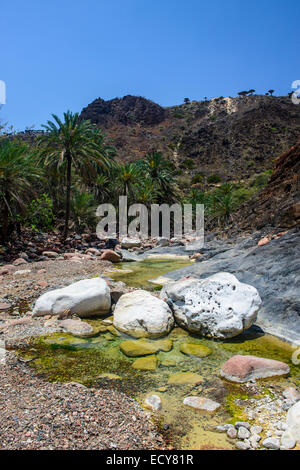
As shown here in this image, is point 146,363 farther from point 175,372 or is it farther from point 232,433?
point 232,433

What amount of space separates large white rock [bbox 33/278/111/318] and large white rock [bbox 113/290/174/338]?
37 centimetres

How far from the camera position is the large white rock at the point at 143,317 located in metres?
4.47

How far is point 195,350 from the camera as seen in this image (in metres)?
3.98

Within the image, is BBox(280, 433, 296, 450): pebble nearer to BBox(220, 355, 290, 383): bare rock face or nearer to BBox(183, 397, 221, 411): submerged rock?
BBox(183, 397, 221, 411): submerged rock

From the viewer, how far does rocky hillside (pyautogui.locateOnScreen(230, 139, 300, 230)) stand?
1150 centimetres

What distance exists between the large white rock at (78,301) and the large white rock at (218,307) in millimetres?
1224

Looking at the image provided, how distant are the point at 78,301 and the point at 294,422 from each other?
354 centimetres

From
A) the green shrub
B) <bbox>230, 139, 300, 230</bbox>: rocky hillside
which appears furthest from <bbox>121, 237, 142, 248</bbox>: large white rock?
the green shrub

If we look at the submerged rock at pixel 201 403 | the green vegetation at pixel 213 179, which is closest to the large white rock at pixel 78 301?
the submerged rock at pixel 201 403

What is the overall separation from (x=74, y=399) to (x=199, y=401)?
44.3 inches

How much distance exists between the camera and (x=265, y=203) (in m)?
14.1

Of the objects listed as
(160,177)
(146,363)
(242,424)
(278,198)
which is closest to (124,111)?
(160,177)

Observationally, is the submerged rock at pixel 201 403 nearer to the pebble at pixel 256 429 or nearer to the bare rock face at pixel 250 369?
the pebble at pixel 256 429

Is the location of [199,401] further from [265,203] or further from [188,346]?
[265,203]
